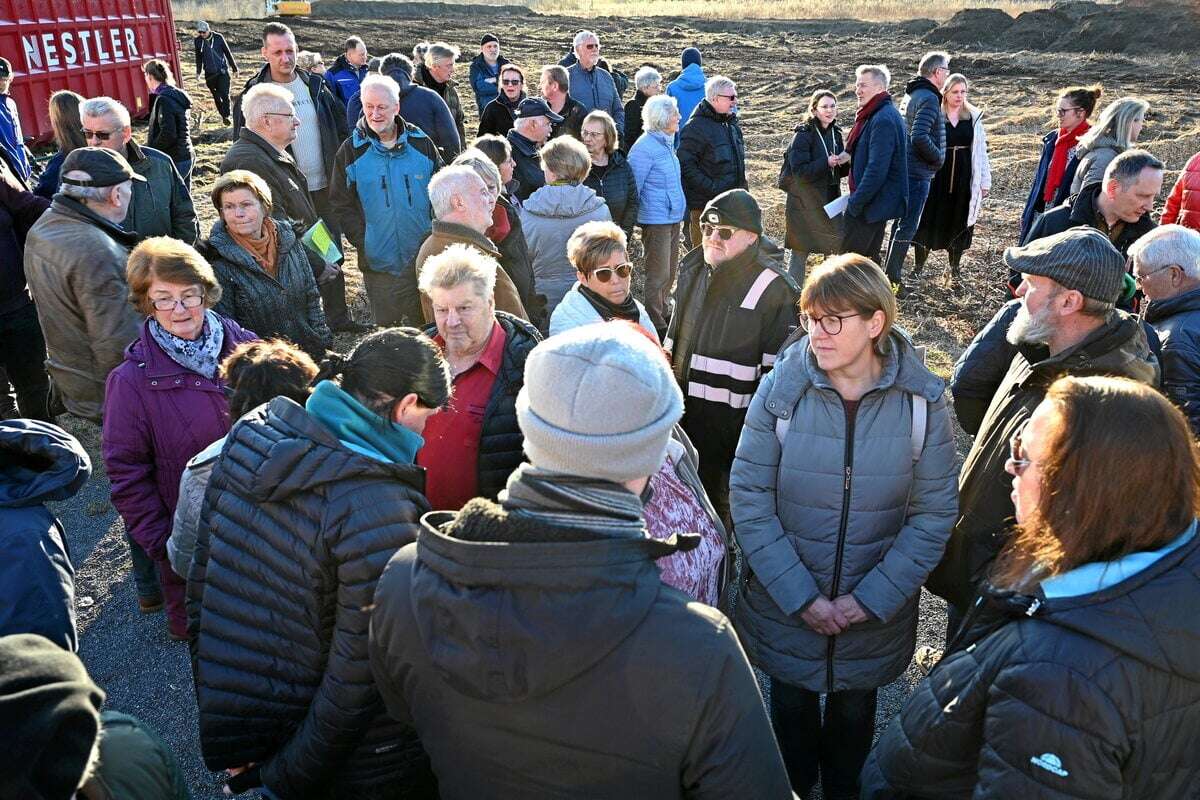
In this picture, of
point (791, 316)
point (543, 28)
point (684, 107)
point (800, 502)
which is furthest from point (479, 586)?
point (543, 28)

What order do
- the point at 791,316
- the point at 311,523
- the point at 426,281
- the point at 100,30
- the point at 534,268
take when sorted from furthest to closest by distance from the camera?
the point at 100,30 < the point at 534,268 < the point at 791,316 < the point at 426,281 < the point at 311,523

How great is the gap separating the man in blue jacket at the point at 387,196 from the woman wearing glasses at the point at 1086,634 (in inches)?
178

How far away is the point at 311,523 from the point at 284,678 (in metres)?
0.41

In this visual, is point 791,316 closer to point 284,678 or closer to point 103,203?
point 284,678

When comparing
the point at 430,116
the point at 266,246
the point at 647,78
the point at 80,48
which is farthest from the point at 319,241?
the point at 80,48

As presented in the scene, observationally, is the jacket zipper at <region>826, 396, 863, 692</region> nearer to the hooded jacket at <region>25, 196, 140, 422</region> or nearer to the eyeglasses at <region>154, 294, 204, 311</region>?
the eyeglasses at <region>154, 294, 204, 311</region>

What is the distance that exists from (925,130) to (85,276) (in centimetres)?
624

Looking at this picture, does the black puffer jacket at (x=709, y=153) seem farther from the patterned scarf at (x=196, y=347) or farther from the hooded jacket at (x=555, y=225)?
the patterned scarf at (x=196, y=347)

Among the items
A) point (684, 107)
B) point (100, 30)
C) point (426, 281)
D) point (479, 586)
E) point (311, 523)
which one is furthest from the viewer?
point (100, 30)

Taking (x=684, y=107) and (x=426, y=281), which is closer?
(x=426, y=281)

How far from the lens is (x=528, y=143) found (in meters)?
6.86

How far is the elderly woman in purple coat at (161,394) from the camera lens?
3.15 meters

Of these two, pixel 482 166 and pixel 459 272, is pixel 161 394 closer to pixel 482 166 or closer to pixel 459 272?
pixel 459 272

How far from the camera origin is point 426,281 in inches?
124
